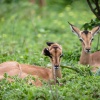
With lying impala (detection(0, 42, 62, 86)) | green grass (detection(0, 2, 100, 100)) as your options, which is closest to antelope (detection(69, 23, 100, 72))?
green grass (detection(0, 2, 100, 100))

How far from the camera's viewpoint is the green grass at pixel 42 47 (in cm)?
721

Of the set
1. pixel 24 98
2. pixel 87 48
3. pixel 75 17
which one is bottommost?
pixel 24 98

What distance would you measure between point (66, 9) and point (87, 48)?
41.2 feet

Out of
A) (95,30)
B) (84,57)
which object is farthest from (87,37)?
(84,57)

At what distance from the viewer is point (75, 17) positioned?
20422 millimetres

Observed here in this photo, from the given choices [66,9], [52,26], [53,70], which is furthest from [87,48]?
[66,9]

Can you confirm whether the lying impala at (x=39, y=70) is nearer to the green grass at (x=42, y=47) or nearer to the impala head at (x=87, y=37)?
the green grass at (x=42, y=47)

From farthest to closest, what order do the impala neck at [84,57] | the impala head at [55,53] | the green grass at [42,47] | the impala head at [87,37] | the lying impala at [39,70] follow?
the impala neck at [84,57] < the impala head at [87,37] < the impala head at [55,53] < the lying impala at [39,70] < the green grass at [42,47]

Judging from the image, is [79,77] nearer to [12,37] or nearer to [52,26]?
[12,37]

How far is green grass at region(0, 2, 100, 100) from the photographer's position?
23.7 ft

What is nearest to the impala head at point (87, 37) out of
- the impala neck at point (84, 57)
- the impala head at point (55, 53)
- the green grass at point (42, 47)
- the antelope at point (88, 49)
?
the antelope at point (88, 49)

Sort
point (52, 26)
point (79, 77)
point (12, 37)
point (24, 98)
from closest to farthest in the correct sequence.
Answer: point (24, 98)
point (79, 77)
point (12, 37)
point (52, 26)

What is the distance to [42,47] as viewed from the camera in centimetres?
1308

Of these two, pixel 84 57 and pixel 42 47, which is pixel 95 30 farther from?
pixel 42 47
